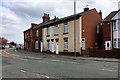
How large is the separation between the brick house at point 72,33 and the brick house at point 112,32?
8.48ft

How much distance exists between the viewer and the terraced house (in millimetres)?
20250

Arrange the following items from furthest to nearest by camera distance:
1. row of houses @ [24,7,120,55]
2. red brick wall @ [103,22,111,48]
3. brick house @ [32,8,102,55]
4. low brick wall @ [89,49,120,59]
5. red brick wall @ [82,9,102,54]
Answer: red brick wall @ [103,22,111,48], red brick wall @ [82,9,102,54], brick house @ [32,8,102,55], row of houses @ [24,7,120,55], low brick wall @ [89,49,120,59]

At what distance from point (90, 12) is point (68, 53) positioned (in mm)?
9154

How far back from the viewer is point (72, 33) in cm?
2122

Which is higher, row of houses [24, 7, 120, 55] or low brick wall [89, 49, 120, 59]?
row of houses [24, 7, 120, 55]

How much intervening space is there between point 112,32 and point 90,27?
4111mm

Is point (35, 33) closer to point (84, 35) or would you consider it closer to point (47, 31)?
point (47, 31)

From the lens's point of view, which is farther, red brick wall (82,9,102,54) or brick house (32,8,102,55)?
red brick wall (82,9,102,54)

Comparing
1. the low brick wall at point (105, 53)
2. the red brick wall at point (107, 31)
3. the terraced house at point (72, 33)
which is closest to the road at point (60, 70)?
the low brick wall at point (105, 53)

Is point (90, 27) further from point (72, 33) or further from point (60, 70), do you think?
point (60, 70)

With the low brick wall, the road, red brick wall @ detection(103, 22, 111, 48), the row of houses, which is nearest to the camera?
the road

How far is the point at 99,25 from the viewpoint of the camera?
2448 cm

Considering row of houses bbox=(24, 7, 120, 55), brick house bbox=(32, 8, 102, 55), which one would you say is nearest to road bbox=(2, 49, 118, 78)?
row of houses bbox=(24, 7, 120, 55)

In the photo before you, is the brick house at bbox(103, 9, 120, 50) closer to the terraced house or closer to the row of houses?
the row of houses
